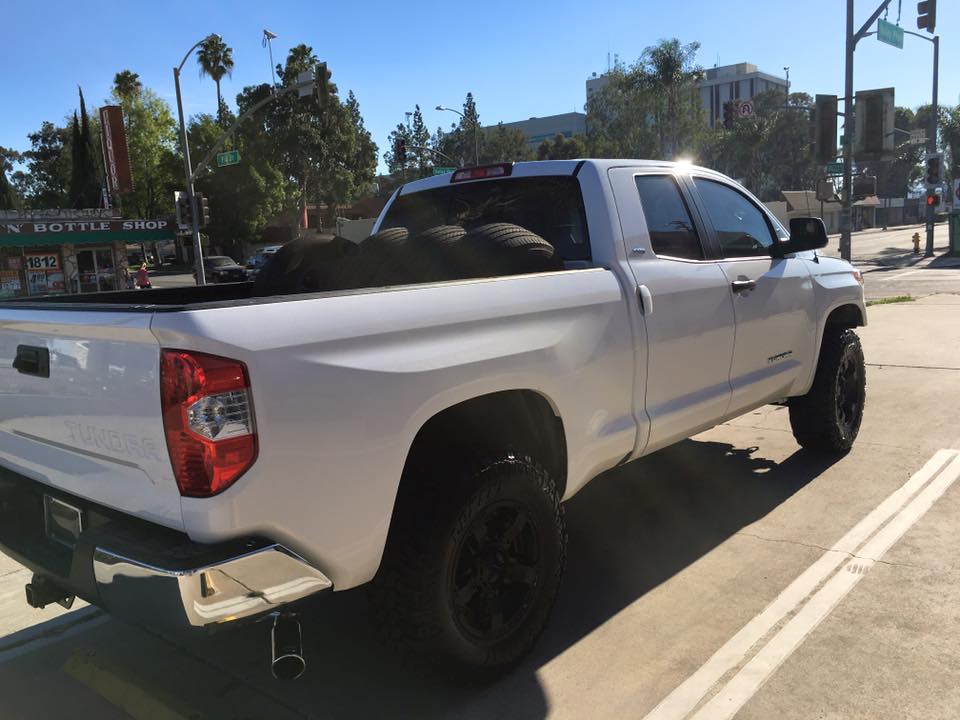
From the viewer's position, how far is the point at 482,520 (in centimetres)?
271

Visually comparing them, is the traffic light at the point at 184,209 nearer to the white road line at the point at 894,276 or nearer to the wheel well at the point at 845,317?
the white road line at the point at 894,276

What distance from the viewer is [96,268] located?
27.8 metres

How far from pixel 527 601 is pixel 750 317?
7.09ft

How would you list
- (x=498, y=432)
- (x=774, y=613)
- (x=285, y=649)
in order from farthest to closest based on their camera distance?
(x=774, y=613)
(x=498, y=432)
(x=285, y=649)

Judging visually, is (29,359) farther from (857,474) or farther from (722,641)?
(857,474)

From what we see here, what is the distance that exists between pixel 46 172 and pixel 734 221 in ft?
308

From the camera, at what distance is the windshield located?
150 inches

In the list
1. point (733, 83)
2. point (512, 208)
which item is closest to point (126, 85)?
point (512, 208)

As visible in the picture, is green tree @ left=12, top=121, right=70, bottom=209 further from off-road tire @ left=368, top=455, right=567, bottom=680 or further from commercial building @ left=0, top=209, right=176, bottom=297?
off-road tire @ left=368, top=455, right=567, bottom=680

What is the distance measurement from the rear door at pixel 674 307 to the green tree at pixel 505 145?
77.7 metres

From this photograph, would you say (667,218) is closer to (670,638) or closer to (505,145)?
(670,638)

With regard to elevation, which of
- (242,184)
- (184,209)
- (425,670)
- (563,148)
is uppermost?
(563,148)

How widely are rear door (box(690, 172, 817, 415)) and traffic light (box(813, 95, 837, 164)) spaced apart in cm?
1294

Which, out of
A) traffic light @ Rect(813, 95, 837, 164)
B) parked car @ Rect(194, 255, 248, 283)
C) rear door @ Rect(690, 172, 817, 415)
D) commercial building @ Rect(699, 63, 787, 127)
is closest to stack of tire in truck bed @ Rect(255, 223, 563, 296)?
rear door @ Rect(690, 172, 817, 415)
